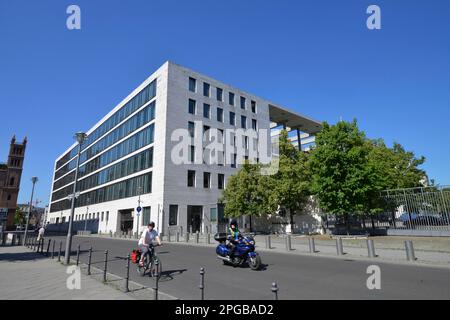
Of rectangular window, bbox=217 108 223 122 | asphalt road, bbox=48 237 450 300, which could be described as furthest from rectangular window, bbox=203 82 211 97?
asphalt road, bbox=48 237 450 300

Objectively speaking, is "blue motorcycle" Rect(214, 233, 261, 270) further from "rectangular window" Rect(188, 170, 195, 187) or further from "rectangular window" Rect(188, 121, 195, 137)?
"rectangular window" Rect(188, 121, 195, 137)

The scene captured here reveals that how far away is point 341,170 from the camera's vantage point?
25.3 m

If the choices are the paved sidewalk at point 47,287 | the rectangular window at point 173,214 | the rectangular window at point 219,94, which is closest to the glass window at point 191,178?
the rectangular window at point 173,214

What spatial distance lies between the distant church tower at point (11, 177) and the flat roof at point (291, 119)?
267ft

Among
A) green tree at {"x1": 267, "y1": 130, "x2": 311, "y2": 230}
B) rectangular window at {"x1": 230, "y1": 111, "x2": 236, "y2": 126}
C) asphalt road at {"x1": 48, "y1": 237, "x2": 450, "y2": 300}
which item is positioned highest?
rectangular window at {"x1": 230, "y1": 111, "x2": 236, "y2": 126}

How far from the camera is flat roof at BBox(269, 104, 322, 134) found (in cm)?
5553

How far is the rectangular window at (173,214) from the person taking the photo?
3659cm

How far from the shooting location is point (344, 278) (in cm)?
880

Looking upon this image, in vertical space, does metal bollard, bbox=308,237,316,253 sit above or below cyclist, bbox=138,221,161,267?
below

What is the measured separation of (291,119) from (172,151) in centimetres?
3015

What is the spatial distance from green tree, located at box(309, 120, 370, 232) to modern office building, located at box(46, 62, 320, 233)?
1841cm

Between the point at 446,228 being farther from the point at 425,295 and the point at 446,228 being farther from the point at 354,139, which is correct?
the point at 425,295
